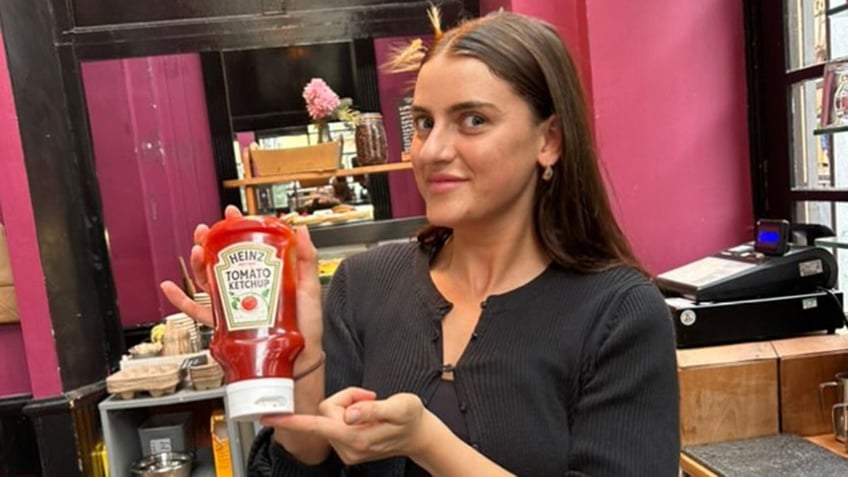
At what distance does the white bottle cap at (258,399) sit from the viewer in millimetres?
698

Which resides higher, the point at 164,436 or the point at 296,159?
the point at 296,159

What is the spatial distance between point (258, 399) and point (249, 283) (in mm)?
126

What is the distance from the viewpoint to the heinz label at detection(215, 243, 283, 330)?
745mm

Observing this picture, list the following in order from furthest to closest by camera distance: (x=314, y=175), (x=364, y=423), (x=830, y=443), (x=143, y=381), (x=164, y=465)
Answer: (x=314, y=175) → (x=164, y=465) → (x=143, y=381) → (x=830, y=443) → (x=364, y=423)

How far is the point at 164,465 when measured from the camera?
245cm

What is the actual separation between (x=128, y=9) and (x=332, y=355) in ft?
6.09

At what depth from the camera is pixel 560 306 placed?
2.89 feet

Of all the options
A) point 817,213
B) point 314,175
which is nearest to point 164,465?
point 314,175

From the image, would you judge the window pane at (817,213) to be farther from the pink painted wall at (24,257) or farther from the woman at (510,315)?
the pink painted wall at (24,257)

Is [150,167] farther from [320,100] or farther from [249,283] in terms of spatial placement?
[249,283]

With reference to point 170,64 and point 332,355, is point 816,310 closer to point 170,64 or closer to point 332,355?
point 332,355

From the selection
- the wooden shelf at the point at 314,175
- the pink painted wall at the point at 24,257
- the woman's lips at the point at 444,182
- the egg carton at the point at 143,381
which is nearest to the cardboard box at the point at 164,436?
the egg carton at the point at 143,381

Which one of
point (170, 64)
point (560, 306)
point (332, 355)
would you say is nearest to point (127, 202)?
point (170, 64)

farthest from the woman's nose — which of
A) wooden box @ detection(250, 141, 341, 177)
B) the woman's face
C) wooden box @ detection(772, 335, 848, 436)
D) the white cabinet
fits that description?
wooden box @ detection(250, 141, 341, 177)
